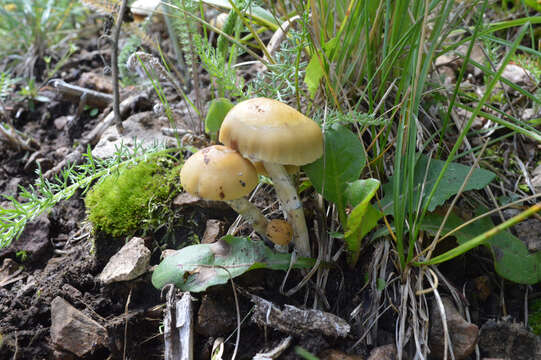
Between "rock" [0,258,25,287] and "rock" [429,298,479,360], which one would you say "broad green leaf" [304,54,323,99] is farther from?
"rock" [0,258,25,287]

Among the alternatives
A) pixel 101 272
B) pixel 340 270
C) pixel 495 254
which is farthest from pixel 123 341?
pixel 495 254

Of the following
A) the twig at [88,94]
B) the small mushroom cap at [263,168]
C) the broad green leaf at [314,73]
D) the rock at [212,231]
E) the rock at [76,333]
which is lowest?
the rock at [76,333]

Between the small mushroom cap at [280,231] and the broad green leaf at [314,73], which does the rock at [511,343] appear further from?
the broad green leaf at [314,73]

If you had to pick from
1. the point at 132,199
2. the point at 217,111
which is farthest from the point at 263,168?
the point at 132,199

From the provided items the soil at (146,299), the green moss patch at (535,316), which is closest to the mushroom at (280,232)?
the soil at (146,299)

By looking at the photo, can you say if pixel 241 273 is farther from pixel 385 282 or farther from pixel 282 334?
pixel 385 282

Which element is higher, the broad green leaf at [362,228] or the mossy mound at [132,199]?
the broad green leaf at [362,228]

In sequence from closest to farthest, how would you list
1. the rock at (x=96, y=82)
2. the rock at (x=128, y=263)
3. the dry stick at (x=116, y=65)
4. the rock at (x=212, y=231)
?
the rock at (x=128, y=263)
the rock at (x=212, y=231)
the dry stick at (x=116, y=65)
the rock at (x=96, y=82)

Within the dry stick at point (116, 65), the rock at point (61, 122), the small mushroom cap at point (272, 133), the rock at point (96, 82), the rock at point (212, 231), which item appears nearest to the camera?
the small mushroom cap at point (272, 133)
